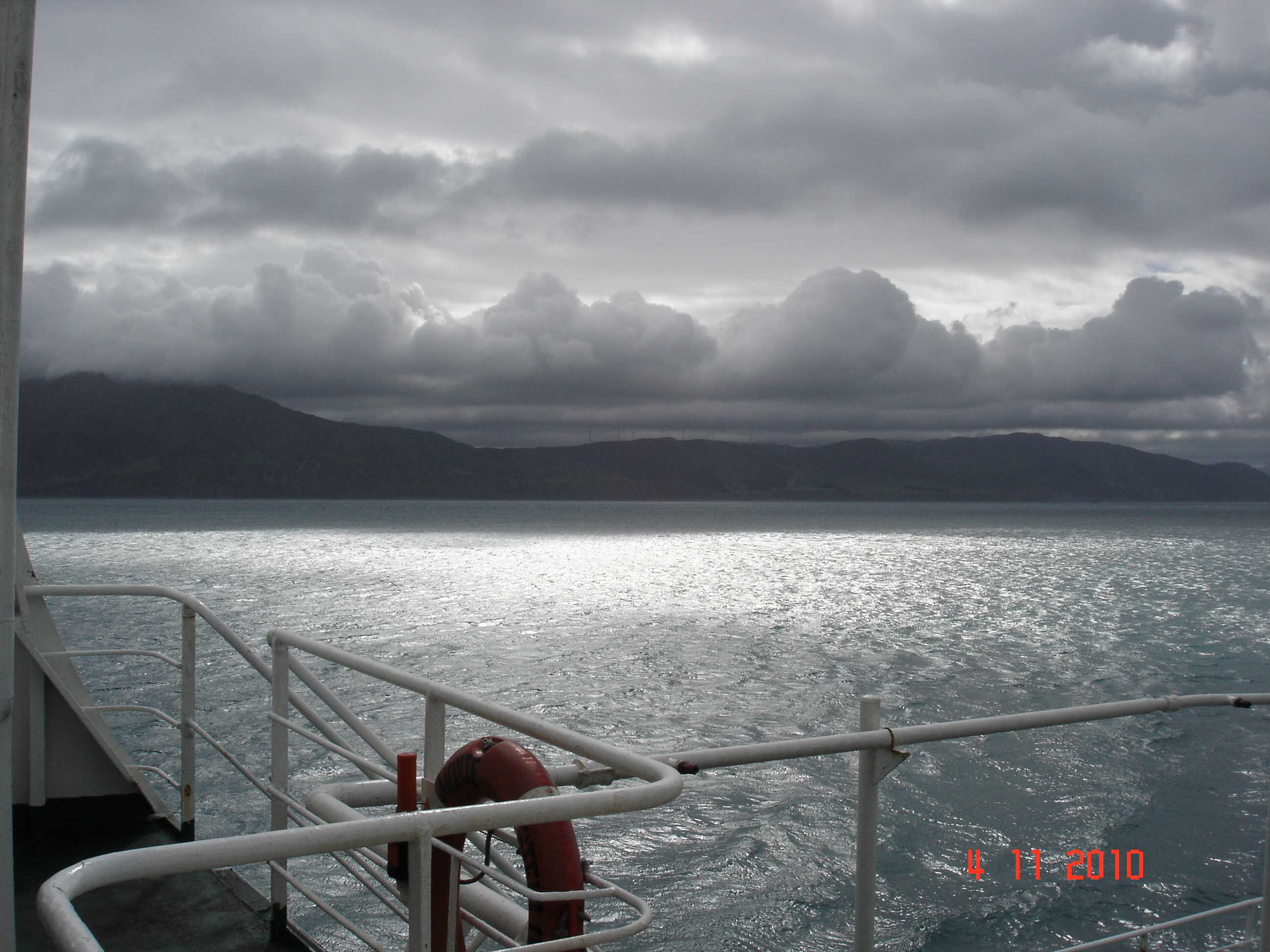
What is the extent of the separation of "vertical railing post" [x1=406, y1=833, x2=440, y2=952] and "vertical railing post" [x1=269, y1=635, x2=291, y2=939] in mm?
2012

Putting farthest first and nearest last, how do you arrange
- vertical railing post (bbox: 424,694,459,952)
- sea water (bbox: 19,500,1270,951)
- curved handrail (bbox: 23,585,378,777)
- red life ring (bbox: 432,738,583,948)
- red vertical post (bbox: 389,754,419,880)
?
1. sea water (bbox: 19,500,1270,951)
2. curved handrail (bbox: 23,585,378,777)
3. vertical railing post (bbox: 424,694,459,952)
4. red vertical post (bbox: 389,754,419,880)
5. red life ring (bbox: 432,738,583,948)

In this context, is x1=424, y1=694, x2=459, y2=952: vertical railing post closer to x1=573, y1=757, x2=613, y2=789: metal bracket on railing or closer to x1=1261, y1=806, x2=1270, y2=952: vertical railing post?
x1=573, y1=757, x2=613, y2=789: metal bracket on railing

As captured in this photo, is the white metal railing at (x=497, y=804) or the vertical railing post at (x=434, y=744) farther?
the vertical railing post at (x=434, y=744)

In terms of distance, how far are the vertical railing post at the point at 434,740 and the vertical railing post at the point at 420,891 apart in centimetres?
63

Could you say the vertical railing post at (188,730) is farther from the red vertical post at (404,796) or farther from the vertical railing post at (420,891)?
the vertical railing post at (420,891)

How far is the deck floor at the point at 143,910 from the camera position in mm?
4105

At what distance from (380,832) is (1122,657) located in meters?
34.3

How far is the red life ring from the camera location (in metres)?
2.24

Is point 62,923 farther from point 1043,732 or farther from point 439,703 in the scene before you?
point 1043,732

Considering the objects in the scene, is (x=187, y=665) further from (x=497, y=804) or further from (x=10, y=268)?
(x=497, y=804)

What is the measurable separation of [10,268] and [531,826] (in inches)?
86.2
